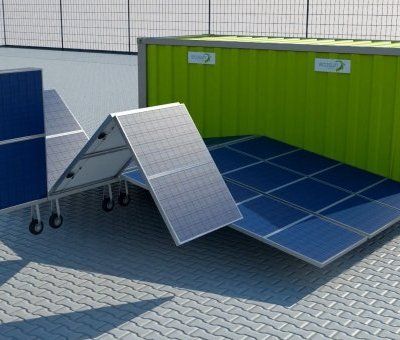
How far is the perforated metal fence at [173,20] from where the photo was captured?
2025 cm

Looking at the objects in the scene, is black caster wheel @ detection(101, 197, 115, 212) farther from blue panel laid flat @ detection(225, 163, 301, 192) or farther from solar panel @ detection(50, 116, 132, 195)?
blue panel laid flat @ detection(225, 163, 301, 192)

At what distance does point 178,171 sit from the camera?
7.14m

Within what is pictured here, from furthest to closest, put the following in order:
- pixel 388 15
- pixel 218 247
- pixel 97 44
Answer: pixel 97 44, pixel 388 15, pixel 218 247

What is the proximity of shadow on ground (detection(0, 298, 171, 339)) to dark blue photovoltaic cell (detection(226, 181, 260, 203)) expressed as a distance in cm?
189

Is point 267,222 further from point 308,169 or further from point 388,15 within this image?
point 388,15

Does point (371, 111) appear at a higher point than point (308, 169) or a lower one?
higher

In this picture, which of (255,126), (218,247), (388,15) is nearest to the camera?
(218,247)

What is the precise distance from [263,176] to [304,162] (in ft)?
2.79

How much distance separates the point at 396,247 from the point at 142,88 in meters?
5.07

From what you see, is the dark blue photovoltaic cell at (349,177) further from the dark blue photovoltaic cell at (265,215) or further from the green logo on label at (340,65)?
the green logo on label at (340,65)

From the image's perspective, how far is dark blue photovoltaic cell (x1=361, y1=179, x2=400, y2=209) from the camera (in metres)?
8.42

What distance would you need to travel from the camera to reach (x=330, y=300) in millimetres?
6609

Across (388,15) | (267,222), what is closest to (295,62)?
(267,222)

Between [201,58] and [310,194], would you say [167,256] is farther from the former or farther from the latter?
[201,58]
